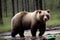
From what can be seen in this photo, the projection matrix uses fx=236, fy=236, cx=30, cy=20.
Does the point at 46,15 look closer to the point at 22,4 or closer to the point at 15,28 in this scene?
the point at 15,28

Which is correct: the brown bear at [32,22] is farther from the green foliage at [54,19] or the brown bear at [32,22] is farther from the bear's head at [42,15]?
the green foliage at [54,19]

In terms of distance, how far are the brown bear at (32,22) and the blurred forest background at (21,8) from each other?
4.56 meters

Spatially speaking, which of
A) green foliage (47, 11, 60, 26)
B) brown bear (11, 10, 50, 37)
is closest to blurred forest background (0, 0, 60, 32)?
green foliage (47, 11, 60, 26)

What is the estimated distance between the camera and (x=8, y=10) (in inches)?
545

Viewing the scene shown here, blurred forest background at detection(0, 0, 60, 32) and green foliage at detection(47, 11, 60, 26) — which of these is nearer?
green foliage at detection(47, 11, 60, 26)

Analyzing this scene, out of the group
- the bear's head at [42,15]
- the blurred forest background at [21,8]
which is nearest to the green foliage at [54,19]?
the blurred forest background at [21,8]

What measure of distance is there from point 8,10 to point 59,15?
3.12m

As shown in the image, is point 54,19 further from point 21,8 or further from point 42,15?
point 42,15

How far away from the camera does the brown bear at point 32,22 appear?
6934 millimetres

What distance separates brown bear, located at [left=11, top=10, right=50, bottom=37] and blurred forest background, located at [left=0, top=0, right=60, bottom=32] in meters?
4.56

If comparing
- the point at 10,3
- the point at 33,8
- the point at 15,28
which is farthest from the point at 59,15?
the point at 15,28

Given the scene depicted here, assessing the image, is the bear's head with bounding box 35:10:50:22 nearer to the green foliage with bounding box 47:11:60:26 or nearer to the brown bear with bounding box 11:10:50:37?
Result: the brown bear with bounding box 11:10:50:37

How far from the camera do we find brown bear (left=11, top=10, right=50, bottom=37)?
22.7 feet

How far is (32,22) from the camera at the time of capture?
23.4 ft
